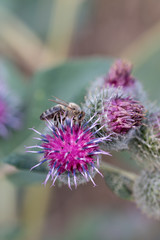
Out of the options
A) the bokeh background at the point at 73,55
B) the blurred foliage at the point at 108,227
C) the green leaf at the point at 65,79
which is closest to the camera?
the green leaf at the point at 65,79

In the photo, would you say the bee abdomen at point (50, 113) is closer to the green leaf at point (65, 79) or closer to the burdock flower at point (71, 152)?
the burdock flower at point (71, 152)

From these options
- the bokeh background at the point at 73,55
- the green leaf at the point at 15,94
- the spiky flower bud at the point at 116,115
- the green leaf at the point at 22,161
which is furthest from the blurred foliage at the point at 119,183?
the green leaf at the point at 15,94

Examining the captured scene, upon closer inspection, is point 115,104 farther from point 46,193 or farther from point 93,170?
point 46,193

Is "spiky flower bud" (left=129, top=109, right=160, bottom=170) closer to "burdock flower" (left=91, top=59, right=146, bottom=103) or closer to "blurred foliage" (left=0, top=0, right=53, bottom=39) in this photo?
"burdock flower" (left=91, top=59, right=146, bottom=103)

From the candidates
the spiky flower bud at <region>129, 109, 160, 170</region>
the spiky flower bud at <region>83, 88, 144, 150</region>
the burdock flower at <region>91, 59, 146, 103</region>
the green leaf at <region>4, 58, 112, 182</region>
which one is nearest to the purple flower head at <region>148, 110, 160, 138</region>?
the spiky flower bud at <region>129, 109, 160, 170</region>

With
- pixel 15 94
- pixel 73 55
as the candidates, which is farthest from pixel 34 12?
pixel 15 94

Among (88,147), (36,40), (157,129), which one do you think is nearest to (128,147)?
(157,129)
